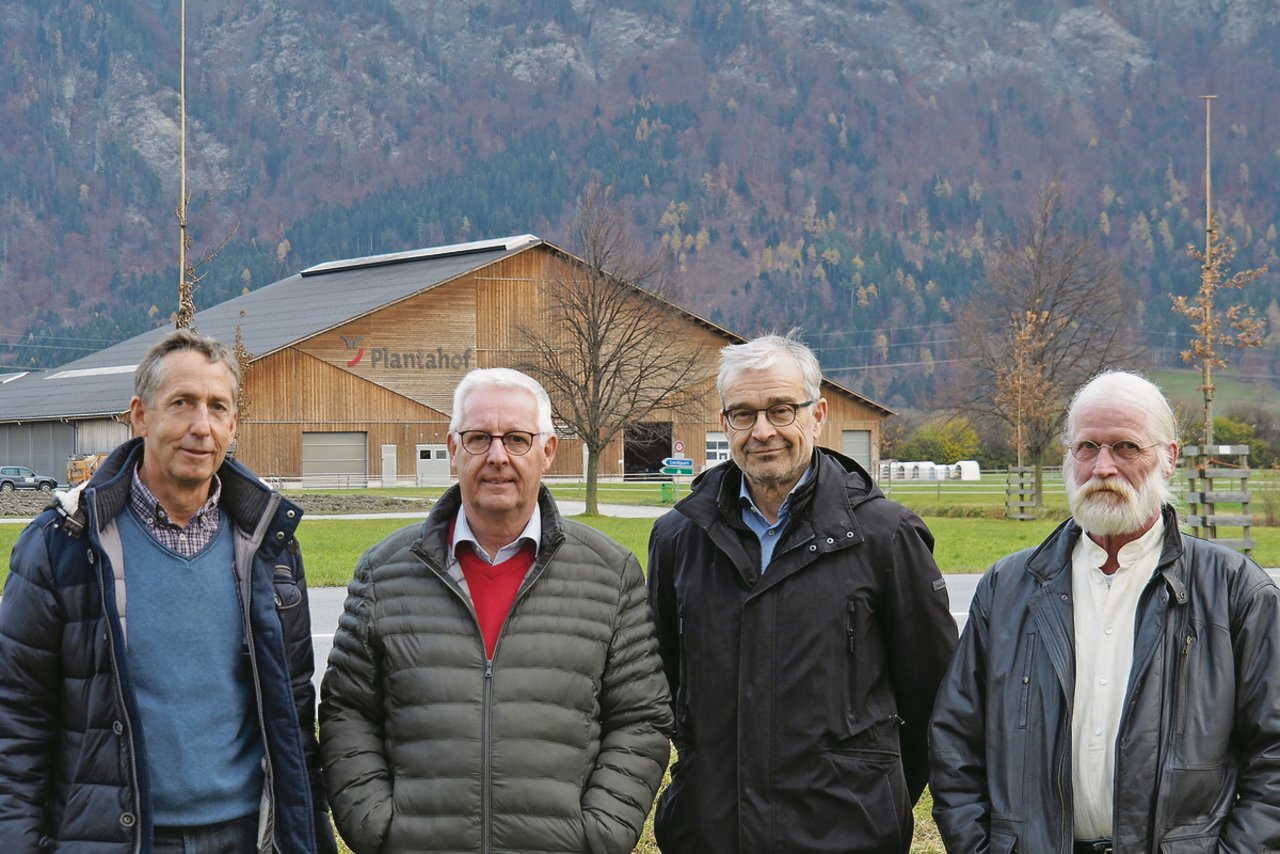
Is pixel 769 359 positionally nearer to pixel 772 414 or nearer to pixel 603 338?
pixel 772 414

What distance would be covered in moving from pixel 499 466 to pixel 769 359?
0.97 m

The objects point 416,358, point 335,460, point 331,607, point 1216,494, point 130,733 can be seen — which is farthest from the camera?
point 416,358

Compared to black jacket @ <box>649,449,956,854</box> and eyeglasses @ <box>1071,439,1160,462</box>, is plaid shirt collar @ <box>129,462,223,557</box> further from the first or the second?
eyeglasses @ <box>1071,439,1160,462</box>

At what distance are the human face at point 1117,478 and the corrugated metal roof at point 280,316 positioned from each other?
171 ft

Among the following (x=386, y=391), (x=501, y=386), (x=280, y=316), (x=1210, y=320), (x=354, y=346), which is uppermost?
(x=280, y=316)

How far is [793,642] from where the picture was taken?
4.41m

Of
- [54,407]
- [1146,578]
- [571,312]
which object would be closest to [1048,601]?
[1146,578]

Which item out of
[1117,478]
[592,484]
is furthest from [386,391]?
[1117,478]

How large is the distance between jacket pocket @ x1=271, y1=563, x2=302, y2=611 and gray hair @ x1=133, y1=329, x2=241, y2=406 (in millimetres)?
513

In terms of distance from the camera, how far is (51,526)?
12.9 feet

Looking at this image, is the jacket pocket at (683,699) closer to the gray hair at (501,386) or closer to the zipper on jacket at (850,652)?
the zipper on jacket at (850,652)

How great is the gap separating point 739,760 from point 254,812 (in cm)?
140

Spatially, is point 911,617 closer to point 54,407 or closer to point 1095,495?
point 1095,495

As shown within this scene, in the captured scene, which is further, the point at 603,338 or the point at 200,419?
the point at 603,338
